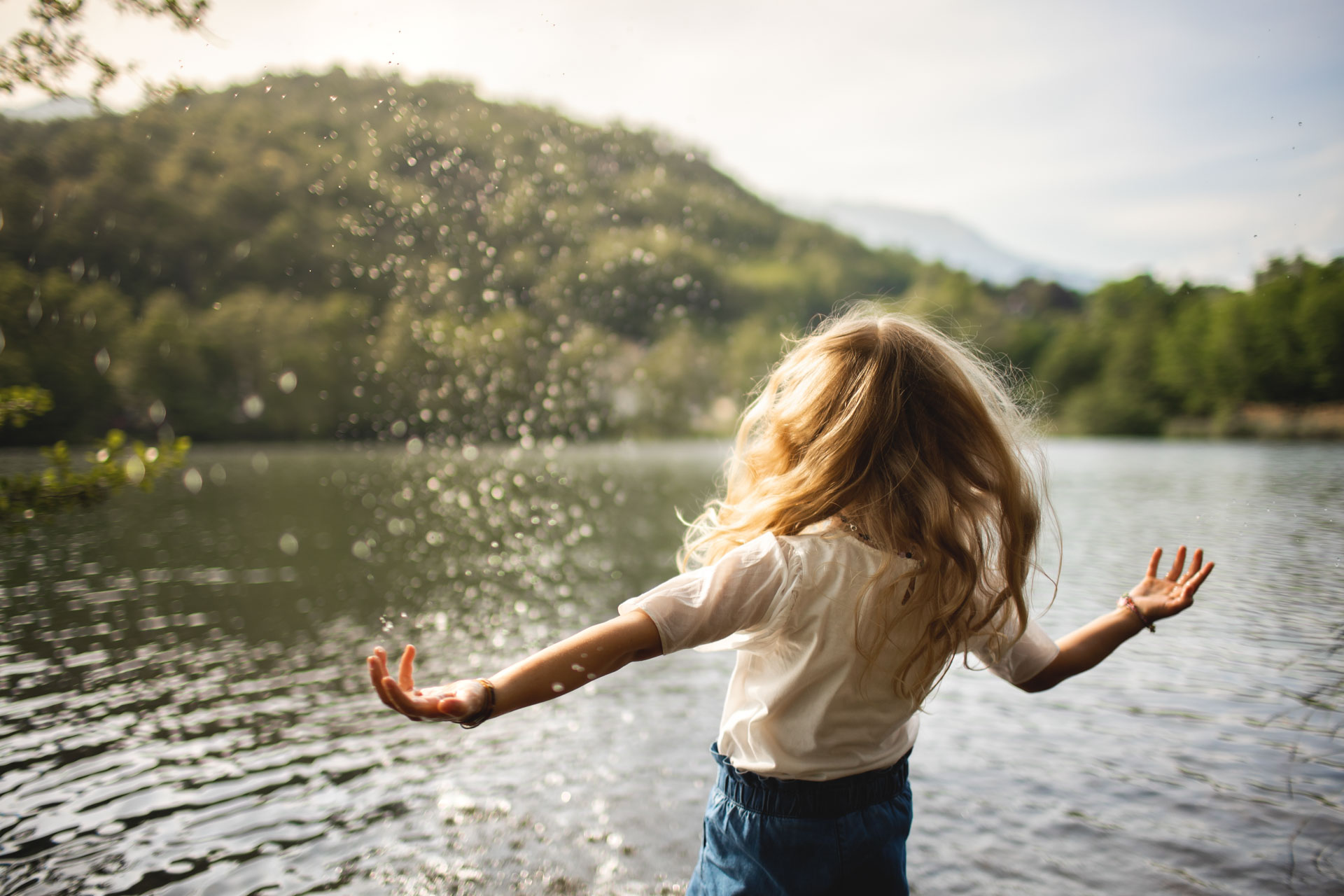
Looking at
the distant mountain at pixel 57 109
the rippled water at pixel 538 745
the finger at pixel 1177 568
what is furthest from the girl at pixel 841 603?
the distant mountain at pixel 57 109

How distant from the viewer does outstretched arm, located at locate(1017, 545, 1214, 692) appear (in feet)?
6.88

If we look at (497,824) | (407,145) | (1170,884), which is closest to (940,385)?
(1170,884)

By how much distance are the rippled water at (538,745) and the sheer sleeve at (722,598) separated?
10.5 ft

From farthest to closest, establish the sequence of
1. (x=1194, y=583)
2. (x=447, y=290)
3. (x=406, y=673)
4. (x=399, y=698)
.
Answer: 1. (x=447, y=290)
2. (x=1194, y=583)
3. (x=406, y=673)
4. (x=399, y=698)

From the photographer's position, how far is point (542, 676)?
1.59m

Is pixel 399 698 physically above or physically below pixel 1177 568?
below

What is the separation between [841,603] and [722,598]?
0.28 metres

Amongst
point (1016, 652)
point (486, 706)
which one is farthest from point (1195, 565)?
point (486, 706)

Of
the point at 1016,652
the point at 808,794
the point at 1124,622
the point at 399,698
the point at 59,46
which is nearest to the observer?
the point at 399,698

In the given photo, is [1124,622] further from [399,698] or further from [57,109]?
[57,109]

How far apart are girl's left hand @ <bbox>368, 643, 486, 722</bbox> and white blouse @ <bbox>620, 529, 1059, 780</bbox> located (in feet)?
1.14

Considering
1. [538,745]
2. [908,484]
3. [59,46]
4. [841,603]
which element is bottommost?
[538,745]

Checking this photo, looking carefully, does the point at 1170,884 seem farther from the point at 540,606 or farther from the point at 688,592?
the point at 540,606

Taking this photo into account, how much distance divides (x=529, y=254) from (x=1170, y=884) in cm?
2038
